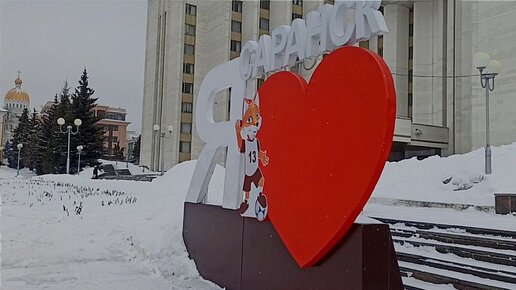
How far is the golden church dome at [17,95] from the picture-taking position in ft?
322

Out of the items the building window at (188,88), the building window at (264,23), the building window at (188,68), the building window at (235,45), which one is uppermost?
the building window at (264,23)

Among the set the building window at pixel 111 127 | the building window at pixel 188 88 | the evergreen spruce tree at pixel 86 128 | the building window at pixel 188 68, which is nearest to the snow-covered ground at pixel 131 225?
the evergreen spruce tree at pixel 86 128

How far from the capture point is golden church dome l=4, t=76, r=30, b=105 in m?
98.2

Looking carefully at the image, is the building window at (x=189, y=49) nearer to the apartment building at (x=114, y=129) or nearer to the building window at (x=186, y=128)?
the building window at (x=186, y=128)

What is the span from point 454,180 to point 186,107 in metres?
37.5

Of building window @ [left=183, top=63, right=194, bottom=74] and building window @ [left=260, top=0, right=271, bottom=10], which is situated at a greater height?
building window @ [left=260, top=0, right=271, bottom=10]

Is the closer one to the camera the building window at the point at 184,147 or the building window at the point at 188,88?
the building window at the point at 184,147

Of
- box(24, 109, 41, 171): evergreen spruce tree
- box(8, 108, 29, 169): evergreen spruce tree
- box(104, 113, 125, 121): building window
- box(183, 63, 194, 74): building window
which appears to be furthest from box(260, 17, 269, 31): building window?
box(104, 113, 125, 121): building window

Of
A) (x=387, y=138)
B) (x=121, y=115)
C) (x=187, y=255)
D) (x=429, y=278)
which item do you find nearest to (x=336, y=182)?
(x=387, y=138)

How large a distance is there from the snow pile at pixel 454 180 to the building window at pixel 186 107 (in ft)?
111

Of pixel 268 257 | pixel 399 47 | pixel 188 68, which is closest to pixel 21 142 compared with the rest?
pixel 188 68

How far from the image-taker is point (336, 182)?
4.73 m

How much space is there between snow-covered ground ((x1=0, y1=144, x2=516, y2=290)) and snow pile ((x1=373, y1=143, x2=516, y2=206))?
0.02m

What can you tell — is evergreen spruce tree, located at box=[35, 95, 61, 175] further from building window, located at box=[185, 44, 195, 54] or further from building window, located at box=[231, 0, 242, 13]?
building window, located at box=[231, 0, 242, 13]
